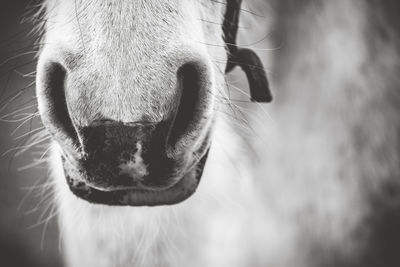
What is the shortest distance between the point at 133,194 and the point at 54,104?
0.21m

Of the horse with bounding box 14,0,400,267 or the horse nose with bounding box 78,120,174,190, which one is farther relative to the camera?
the horse with bounding box 14,0,400,267

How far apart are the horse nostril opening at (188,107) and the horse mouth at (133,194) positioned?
0.11 m

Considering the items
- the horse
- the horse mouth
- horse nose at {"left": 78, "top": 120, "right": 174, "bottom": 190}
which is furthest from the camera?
the horse

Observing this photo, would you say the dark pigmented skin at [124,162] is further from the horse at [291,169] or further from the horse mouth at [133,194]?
the horse at [291,169]

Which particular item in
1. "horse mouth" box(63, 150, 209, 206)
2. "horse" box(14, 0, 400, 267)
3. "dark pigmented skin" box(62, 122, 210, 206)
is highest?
"dark pigmented skin" box(62, 122, 210, 206)

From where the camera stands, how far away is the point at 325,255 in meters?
1.47

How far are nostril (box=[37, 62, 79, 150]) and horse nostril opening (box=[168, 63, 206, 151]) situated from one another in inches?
6.6

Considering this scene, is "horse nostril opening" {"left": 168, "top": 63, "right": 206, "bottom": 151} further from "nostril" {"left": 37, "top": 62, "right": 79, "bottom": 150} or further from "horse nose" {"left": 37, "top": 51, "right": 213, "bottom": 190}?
"nostril" {"left": 37, "top": 62, "right": 79, "bottom": 150}

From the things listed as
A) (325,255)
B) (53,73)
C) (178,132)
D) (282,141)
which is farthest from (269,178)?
(53,73)

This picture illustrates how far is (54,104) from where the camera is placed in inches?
23.8

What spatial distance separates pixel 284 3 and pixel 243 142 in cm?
55

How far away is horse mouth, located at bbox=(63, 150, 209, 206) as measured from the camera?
0.66 metres

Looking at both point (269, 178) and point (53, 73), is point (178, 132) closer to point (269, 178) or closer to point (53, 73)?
point (53, 73)

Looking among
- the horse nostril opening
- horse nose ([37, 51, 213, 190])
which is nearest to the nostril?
horse nose ([37, 51, 213, 190])
